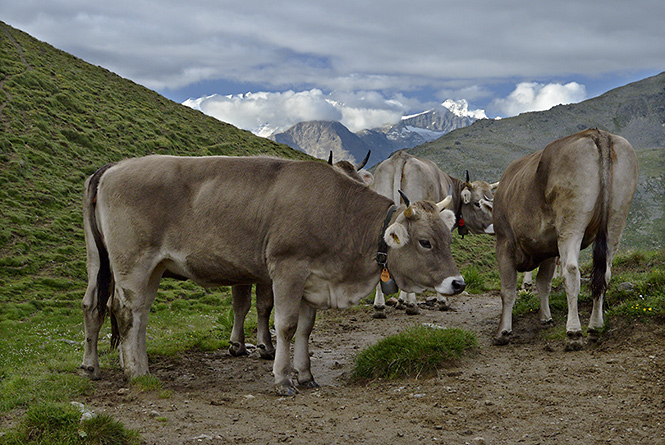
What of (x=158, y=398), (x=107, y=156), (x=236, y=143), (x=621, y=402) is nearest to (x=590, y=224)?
(x=621, y=402)

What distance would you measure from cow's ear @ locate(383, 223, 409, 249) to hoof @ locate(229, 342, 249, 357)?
385 centimetres

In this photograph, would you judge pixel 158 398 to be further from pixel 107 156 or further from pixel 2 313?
pixel 107 156

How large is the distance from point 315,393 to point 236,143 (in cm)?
3622

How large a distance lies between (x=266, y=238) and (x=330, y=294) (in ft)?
3.80

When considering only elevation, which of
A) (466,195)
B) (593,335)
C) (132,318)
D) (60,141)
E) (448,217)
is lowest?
(593,335)

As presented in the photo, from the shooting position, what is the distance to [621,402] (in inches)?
245

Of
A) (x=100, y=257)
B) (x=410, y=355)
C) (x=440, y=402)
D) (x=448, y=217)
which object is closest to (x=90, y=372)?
(x=100, y=257)

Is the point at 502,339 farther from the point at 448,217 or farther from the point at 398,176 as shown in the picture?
the point at 398,176

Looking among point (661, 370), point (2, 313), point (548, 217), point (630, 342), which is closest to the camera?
point (661, 370)

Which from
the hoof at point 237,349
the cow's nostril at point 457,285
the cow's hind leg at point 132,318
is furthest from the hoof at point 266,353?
the cow's nostril at point 457,285

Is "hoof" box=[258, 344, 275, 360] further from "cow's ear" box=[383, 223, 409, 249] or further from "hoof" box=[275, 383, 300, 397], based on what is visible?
"cow's ear" box=[383, 223, 409, 249]

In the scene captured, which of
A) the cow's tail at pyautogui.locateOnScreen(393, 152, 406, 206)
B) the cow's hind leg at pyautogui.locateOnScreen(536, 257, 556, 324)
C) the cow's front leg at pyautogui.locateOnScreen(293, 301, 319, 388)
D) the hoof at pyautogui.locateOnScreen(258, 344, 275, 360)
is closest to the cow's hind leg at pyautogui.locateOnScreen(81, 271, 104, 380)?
the hoof at pyautogui.locateOnScreen(258, 344, 275, 360)

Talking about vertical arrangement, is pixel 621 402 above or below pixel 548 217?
below

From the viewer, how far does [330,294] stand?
7.85 meters
